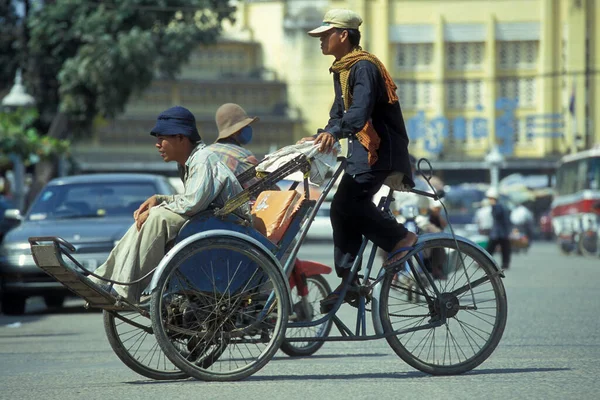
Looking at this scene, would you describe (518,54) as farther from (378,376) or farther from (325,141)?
(325,141)

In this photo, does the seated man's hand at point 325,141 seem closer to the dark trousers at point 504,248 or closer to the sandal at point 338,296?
the sandal at point 338,296

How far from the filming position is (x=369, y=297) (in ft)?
24.9

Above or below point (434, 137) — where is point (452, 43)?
above

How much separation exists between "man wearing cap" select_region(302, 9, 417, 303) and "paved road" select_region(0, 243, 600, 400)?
0.66 meters

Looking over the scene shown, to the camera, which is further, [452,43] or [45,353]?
[452,43]

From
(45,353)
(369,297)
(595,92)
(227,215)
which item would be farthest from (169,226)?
(595,92)

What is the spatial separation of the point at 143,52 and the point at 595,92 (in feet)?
182

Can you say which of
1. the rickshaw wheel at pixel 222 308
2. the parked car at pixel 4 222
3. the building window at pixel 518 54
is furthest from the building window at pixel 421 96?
the rickshaw wheel at pixel 222 308

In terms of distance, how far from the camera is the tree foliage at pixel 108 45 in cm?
3133

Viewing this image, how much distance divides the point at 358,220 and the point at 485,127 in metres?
78.7

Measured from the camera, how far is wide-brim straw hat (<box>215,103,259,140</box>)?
927 centimetres

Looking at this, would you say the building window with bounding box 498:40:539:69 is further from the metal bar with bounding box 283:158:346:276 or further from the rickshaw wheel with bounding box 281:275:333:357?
the metal bar with bounding box 283:158:346:276

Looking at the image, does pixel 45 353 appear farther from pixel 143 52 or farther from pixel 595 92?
pixel 595 92

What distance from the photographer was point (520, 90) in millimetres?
86312
